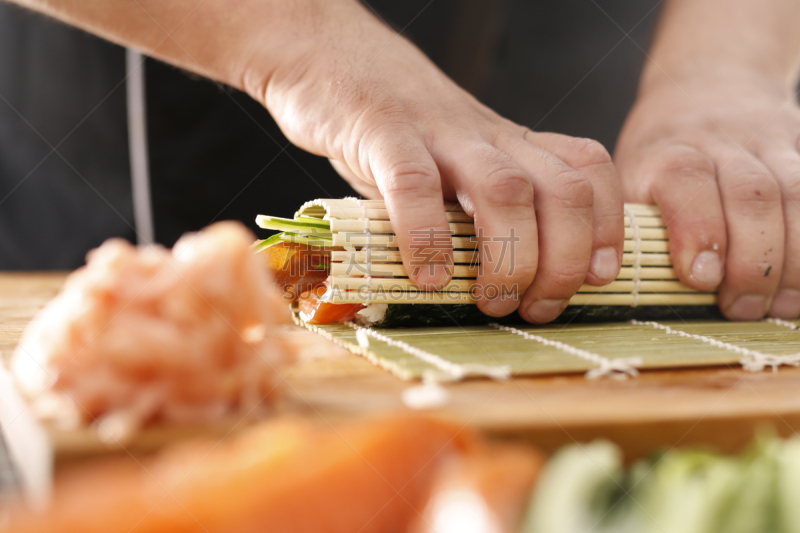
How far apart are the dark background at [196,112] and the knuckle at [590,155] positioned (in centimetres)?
104

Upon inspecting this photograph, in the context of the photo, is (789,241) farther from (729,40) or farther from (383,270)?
(383,270)

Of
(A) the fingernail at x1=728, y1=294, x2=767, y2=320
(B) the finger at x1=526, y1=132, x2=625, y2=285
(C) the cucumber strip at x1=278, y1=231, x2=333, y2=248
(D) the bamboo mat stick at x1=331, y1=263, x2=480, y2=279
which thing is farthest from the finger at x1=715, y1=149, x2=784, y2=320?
(C) the cucumber strip at x1=278, y1=231, x2=333, y2=248

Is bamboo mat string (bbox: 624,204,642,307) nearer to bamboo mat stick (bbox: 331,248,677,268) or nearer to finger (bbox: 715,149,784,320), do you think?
bamboo mat stick (bbox: 331,248,677,268)

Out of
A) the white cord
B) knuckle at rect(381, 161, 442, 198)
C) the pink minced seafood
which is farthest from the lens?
the white cord

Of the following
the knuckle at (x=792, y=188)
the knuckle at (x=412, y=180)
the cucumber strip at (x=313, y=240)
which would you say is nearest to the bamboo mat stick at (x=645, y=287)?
the knuckle at (x=792, y=188)

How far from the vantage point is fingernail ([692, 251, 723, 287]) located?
137 cm

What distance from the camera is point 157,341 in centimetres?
62

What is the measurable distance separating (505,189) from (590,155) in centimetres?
27

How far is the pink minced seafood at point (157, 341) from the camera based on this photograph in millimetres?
631

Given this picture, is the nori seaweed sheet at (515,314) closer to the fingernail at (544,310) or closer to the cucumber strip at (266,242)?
the fingernail at (544,310)

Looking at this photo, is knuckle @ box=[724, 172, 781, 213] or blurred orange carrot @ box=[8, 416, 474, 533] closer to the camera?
blurred orange carrot @ box=[8, 416, 474, 533]

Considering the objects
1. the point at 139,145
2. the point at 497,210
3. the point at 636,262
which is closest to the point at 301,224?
the point at 497,210

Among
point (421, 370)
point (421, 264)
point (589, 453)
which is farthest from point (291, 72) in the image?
point (589, 453)

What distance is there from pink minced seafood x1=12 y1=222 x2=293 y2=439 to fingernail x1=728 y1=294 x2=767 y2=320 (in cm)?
114
